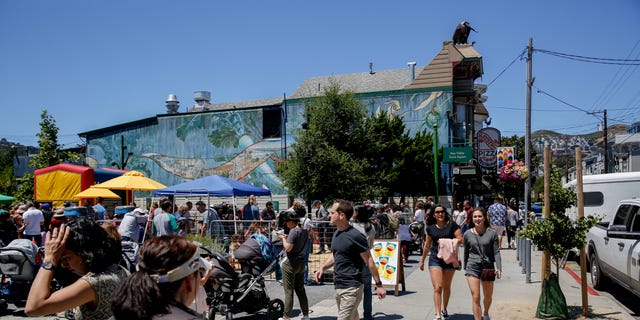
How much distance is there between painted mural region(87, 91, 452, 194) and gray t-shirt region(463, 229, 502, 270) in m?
28.0

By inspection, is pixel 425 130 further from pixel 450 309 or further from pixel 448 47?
pixel 450 309

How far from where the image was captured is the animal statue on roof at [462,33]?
40312 mm

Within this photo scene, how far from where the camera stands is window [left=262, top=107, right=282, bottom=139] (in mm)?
38156

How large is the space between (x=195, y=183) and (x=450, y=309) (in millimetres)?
9944

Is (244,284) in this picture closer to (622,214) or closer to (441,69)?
(622,214)

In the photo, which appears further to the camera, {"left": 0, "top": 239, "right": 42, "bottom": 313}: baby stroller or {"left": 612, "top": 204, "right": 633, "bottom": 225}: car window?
{"left": 612, "top": 204, "right": 633, "bottom": 225}: car window

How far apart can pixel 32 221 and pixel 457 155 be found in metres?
24.1

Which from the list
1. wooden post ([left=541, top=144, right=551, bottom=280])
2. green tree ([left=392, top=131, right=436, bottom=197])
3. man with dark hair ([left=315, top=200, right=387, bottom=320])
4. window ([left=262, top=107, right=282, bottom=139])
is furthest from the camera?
window ([left=262, top=107, right=282, bottom=139])

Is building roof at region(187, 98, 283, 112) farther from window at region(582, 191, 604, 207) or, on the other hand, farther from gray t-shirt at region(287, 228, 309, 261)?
gray t-shirt at region(287, 228, 309, 261)

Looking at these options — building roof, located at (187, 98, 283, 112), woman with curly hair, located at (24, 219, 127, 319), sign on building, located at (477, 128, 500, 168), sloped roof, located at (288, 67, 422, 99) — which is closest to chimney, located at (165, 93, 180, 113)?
building roof, located at (187, 98, 283, 112)

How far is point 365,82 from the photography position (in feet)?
143

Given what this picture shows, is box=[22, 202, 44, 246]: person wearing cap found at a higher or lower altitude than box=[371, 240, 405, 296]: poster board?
higher

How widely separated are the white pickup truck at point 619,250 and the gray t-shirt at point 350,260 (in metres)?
4.86

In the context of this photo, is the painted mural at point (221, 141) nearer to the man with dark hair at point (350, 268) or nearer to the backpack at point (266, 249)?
the backpack at point (266, 249)
